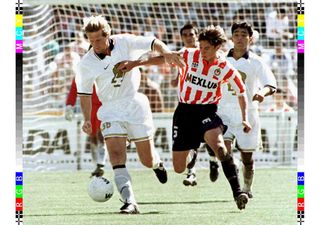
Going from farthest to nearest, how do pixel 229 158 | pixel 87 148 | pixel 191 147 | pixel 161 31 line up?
pixel 161 31 → pixel 87 148 → pixel 191 147 → pixel 229 158

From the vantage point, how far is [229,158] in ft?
32.0

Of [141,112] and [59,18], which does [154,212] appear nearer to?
[141,112]

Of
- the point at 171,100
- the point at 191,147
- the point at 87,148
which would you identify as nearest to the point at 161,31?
the point at 171,100

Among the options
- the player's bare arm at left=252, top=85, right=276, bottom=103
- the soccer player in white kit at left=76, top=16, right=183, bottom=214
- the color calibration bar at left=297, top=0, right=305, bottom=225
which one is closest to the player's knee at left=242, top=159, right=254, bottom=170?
the player's bare arm at left=252, top=85, right=276, bottom=103

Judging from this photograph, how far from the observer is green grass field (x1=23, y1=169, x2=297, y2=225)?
923 centimetres

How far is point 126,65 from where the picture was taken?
9.84 meters

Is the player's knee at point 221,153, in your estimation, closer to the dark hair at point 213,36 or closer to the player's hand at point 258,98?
the player's hand at point 258,98

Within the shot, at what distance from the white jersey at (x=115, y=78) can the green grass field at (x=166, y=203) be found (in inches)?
43.8

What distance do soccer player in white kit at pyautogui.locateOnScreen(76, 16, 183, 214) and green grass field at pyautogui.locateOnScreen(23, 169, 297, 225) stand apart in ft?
1.88

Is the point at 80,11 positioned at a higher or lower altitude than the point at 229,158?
higher

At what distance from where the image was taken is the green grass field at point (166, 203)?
30.3ft

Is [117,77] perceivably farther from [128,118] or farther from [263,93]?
[263,93]

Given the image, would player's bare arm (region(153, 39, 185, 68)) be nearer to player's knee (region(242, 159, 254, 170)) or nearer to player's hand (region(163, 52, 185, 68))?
player's hand (region(163, 52, 185, 68))

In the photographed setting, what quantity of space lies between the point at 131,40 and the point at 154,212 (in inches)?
74.9
